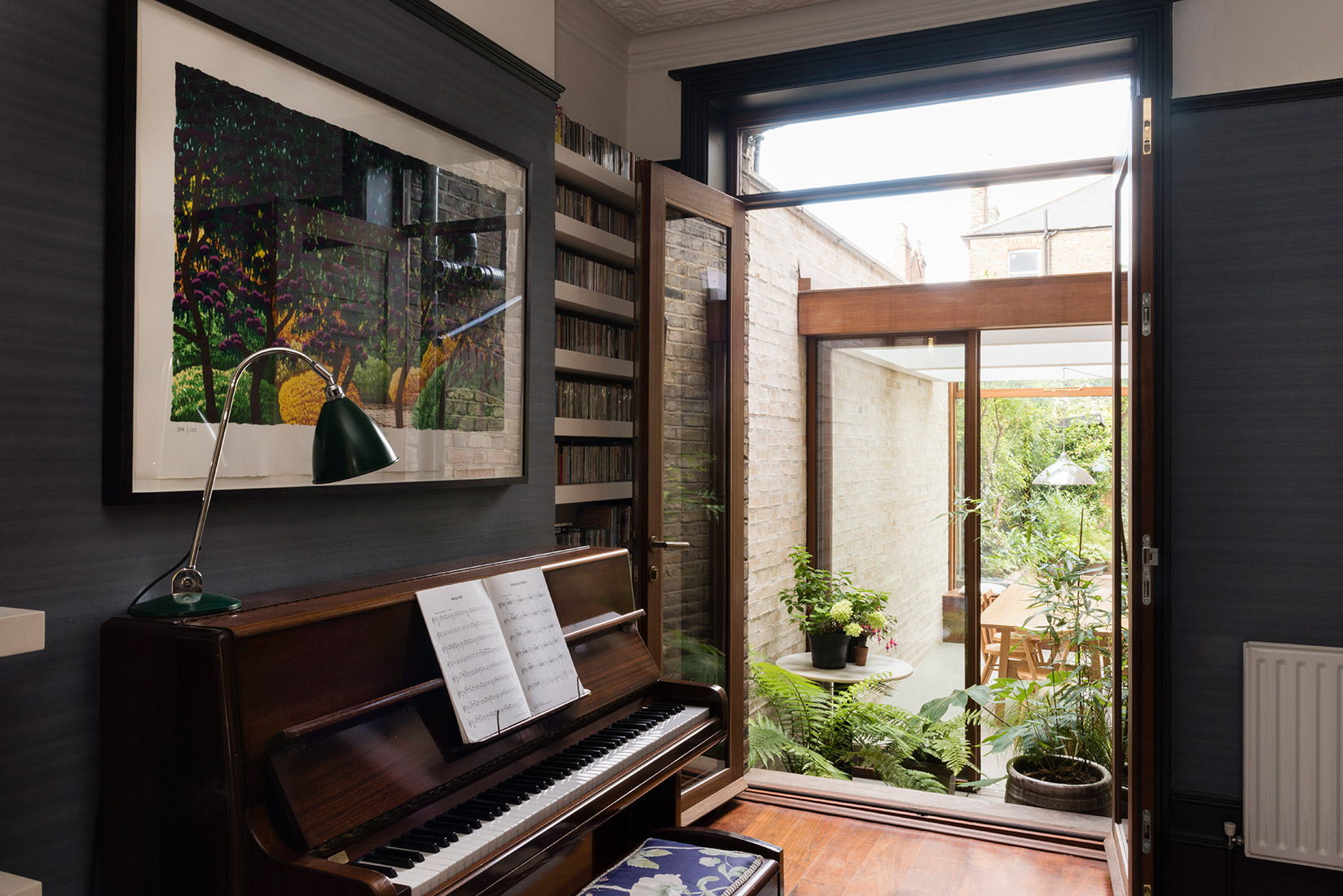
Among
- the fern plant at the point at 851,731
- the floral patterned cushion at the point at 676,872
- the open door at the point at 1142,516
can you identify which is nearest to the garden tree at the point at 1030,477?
the fern plant at the point at 851,731

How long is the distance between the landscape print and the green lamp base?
0.33 metres

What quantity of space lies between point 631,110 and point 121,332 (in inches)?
99.3

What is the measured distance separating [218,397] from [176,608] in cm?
40

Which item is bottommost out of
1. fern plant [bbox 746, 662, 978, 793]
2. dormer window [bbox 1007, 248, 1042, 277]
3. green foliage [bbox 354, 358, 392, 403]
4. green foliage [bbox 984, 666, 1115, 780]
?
fern plant [bbox 746, 662, 978, 793]

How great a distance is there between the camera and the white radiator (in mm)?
2508

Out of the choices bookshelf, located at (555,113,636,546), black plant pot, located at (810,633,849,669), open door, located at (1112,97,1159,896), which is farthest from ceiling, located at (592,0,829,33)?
black plant pot, located at (810,633,849,669)

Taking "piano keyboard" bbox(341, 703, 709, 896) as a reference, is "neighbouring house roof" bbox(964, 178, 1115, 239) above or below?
above

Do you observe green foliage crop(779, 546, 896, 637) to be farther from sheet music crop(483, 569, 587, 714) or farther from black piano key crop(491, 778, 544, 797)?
black piano key crop(491, 778, 544, 797)

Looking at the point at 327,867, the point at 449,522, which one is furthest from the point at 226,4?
the point at 327,867

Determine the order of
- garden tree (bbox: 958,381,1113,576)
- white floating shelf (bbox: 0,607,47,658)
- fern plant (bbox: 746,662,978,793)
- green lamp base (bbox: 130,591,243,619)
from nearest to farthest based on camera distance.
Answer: white floating shelf (bbox: 0,607,47,658) < green lamp base (bbox: 130,591,243,619) < fern plant (bbox: 746,662,978,793) < garden tree (bbox: 958,381,1113,576)

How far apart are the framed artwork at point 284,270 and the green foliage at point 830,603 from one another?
114 inches

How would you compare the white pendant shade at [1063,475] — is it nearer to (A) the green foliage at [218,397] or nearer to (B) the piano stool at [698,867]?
(B) the piano stool at [698,867]

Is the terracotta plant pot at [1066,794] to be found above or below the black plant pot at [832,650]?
below

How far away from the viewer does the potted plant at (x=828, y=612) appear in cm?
482
